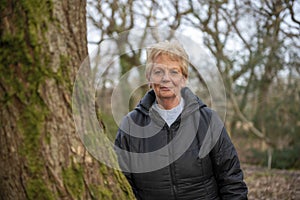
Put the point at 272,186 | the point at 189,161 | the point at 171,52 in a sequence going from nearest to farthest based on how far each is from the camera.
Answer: the point at 189,161 → the point at 171,52 → the point at 272,186

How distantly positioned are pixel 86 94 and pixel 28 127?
1.04 ft

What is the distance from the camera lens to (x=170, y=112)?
87.8 inches

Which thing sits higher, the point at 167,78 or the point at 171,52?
the point at 171,52

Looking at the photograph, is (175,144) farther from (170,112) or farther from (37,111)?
(37,111)

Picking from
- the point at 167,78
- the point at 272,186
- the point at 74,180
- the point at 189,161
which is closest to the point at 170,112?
the point at 167,78

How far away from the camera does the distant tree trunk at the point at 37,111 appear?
1.46m

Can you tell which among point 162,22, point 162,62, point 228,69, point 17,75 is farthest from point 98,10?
point 17,75

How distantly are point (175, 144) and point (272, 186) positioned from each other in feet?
12.2

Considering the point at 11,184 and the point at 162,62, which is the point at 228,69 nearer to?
the point at 162,62

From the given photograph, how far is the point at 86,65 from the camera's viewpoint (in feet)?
5.50

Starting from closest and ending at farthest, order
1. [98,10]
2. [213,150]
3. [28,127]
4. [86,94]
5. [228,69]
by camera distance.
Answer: [28,127] → [86,94] → [213,150] → [98,10] → [228,69]

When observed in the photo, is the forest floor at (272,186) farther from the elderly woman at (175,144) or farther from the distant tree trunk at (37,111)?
the distant tree trunk at (37,111)

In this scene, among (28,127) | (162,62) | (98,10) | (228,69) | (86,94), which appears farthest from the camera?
(228,69)

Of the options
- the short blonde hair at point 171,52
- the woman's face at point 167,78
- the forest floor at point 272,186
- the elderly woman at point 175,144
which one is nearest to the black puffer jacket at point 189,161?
the elderly woman at point 175,144
